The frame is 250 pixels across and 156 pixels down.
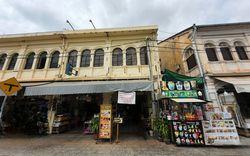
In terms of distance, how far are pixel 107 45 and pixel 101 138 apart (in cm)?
715

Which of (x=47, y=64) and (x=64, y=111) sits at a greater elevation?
(x=47, y=64)

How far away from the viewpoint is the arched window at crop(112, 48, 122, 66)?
9.76 meters

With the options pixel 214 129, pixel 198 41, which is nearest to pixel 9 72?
pixel 214 129

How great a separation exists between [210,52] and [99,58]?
909 cm

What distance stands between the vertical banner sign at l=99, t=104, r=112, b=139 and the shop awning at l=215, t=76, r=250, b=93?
26.1ft

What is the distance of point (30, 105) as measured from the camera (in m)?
9.20

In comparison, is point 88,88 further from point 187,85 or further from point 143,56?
point 187,85

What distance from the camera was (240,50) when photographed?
30.0 ft

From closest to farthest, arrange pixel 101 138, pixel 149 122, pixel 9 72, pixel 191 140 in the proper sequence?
pixel 191 140 < pixel 101 138 < pixel 149 122 < pixel 9 72

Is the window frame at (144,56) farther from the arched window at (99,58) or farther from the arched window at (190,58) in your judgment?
the arched window at (190,58)

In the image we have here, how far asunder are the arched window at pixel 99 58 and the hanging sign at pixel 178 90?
5.54 m

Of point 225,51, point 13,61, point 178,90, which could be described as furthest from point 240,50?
point 13,61

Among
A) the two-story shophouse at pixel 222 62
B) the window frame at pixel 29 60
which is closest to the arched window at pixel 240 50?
the two-story shophouse at pixel 222 62

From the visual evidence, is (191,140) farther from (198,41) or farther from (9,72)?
(9,72)
